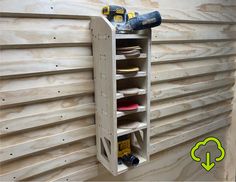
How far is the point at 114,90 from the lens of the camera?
Answer: 2.95 ft

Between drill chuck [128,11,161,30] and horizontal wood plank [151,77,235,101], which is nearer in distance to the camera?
drill chuck [128,11,161,30]

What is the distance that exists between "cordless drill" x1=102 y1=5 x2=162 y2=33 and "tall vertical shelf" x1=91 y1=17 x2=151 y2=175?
1.7 inches

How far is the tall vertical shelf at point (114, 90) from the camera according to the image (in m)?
0.90

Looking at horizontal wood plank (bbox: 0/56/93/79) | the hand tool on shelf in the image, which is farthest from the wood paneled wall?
the hand tool on shelf

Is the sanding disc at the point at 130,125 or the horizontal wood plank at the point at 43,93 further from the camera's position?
the sanding disc at the point at 130,125

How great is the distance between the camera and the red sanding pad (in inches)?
38.5

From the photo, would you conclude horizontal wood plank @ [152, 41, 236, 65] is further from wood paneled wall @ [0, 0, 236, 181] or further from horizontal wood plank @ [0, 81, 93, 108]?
horizontal wood plank @ [0, 81, 93, 108]

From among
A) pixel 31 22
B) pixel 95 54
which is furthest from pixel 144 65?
pixel 31 22

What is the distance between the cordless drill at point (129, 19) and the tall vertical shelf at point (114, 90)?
4cm

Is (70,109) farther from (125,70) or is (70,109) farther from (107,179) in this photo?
(107,179)

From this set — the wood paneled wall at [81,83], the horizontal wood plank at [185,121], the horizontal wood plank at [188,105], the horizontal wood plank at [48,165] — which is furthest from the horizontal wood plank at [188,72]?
the horizontal wood plank at [48,165]

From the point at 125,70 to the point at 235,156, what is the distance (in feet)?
4.68

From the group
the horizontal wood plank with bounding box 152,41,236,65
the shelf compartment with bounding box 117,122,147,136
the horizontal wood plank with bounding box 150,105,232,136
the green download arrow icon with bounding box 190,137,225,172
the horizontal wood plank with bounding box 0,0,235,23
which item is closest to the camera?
the horizontal wood plank with bounding box 0,0,235,23

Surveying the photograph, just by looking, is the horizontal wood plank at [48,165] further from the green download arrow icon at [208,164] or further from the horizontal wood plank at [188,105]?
the green download arrow icon at [208,164]
